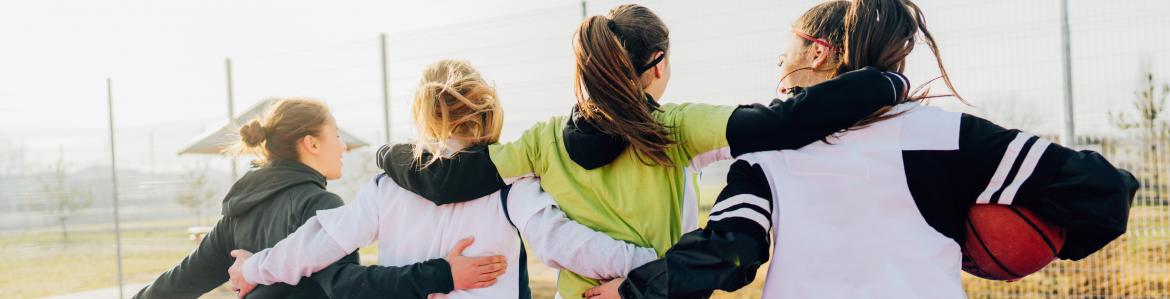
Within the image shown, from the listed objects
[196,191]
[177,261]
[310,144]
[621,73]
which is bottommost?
[177,261]

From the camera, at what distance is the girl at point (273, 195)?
2375 millimetres

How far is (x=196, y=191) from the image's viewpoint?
11875 millimetres

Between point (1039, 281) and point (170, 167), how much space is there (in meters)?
9.33

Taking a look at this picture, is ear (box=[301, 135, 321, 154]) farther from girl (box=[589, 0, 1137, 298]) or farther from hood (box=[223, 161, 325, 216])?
girl (box=[589, 0, 1137, 298])

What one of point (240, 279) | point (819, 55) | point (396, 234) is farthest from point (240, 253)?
point (819, 55)

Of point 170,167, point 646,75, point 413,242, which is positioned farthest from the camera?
point 170,167

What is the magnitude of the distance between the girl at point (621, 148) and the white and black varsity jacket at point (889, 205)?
12 cm

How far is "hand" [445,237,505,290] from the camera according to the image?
2.00 m

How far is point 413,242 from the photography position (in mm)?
2121

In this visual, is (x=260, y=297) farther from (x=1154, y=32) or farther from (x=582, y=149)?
(x=1154, y=32)

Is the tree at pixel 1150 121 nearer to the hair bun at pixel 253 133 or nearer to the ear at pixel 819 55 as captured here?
the ear at pixel 819 55

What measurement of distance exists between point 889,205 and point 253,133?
6.45 feet

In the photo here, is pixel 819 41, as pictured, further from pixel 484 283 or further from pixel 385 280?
pixel 385 280

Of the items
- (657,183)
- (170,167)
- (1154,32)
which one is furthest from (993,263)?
(170,167)
